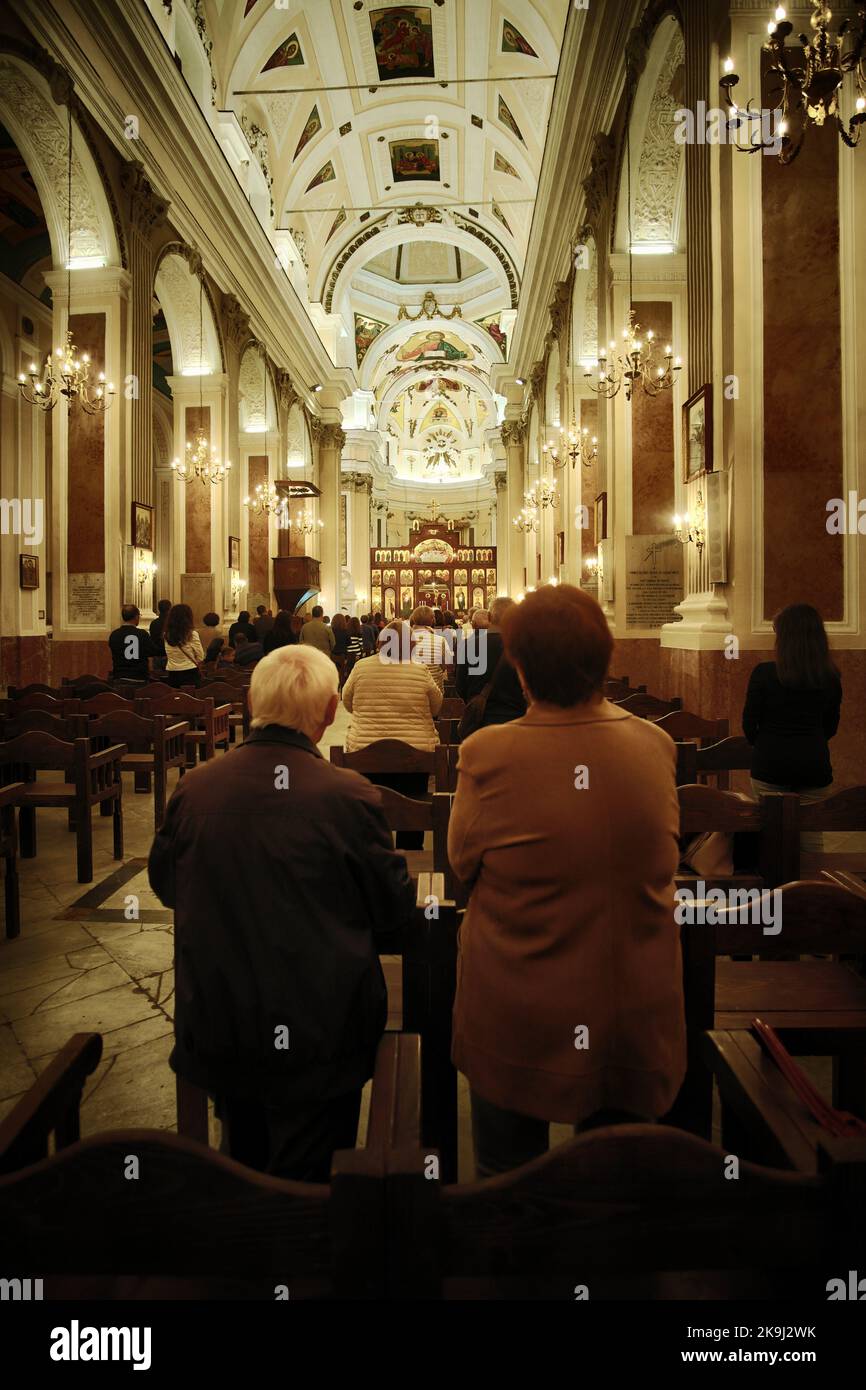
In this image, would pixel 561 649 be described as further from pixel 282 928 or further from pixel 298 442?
pixel 298 442

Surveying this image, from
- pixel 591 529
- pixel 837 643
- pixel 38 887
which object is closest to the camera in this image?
pixel 38 887

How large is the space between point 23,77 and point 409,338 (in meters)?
25.4

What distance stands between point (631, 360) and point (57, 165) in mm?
6814

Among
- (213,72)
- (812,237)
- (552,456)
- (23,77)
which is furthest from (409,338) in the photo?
(812,237)

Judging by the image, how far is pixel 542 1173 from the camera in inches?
33.1

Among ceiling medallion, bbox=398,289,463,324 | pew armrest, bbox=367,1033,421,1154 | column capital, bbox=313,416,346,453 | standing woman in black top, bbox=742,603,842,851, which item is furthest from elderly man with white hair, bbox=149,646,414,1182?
ceiling medallion, bbox=398,289,463,324

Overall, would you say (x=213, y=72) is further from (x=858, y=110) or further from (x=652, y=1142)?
(x=652, y=1142)

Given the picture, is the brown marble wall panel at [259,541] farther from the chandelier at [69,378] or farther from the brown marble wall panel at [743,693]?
the brown marble wall panel at [743,693]

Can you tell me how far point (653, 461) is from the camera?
9422 mm

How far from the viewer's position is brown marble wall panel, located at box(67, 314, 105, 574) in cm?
962

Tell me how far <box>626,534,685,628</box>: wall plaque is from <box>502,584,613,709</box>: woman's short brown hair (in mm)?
7933

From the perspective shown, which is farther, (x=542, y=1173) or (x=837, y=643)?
(x=837, y=643)
